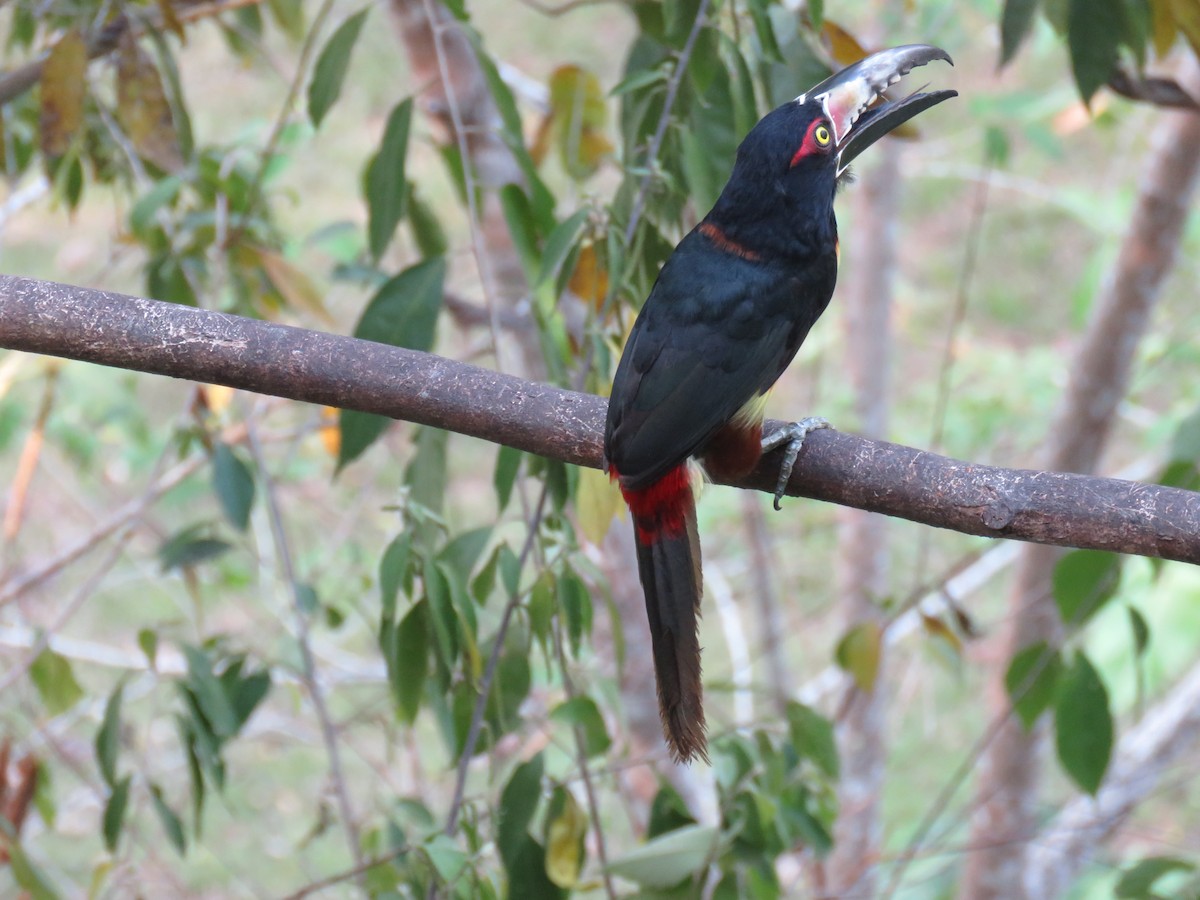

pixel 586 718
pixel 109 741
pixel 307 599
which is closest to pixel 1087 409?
pixel 586 718

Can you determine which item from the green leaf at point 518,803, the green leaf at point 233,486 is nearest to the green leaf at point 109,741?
the green leaf at point 233,486

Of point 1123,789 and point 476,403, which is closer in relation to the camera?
point 476,403

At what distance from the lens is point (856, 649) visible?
233cm

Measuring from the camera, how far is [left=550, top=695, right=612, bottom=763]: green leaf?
1.81 m

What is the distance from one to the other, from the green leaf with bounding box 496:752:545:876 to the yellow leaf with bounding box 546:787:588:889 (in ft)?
0.15

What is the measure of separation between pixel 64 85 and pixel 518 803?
4.34 ft

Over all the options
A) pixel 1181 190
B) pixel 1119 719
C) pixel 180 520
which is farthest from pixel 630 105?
pixel 180 520

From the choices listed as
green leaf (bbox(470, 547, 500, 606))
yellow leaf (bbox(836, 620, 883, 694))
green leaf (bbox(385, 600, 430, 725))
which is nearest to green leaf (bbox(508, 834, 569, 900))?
green leaf (bbox(385, 600, 430, 725))

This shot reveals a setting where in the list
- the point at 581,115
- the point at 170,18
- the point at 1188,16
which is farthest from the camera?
the point at 581,115

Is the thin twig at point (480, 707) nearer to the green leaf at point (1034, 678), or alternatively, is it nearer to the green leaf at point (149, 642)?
the green leaf at point (149, 642)

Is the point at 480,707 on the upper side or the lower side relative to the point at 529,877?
upper

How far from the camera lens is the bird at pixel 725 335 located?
178cm

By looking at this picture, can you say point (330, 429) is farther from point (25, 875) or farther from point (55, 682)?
point (25, 875)

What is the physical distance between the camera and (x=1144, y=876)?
2064 mm
